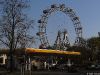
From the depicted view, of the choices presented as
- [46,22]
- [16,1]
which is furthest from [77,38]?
[16,1]

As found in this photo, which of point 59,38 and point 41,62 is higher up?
point 59,38

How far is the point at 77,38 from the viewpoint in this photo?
9969 cm

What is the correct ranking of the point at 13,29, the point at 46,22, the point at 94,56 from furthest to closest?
the point at 94,56 < the point at 46,22 < the point at 13,29

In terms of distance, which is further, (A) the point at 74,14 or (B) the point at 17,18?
(A) the point at 74,14

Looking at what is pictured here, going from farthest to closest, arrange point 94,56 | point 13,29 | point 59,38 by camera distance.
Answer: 1. point 94,56
2. point 59,38
3. point 13,29

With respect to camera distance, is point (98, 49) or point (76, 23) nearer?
point (76, 23)


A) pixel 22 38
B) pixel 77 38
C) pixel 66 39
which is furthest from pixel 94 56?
pixel 22 38

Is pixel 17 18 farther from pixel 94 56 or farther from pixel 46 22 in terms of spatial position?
pixel 94 56

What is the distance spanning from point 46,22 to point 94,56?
31.5 metres

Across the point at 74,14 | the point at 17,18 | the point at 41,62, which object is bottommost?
the point at 41,62

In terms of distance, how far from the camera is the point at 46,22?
308 ft

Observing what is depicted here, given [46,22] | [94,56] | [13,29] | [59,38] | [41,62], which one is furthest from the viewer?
[94,56]

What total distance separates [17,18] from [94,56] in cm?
7337

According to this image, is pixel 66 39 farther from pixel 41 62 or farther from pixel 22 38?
pixel 22 38
